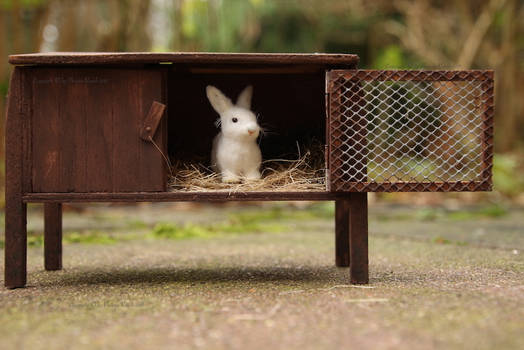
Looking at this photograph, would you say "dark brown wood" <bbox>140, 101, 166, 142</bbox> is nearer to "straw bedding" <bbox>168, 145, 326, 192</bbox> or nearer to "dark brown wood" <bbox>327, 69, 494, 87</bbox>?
"straw bedding" <bbox>168, 145, 326, 192</bbox>

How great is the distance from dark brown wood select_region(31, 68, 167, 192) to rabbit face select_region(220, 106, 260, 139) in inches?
21.6

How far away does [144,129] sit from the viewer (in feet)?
9.71

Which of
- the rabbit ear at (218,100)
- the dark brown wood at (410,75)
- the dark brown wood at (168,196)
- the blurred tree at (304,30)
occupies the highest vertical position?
the blurred tree at (304,30)

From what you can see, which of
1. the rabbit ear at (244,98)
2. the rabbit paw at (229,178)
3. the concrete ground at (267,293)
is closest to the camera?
the concrete ground at (267,293)

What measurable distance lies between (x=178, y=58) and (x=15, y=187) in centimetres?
99

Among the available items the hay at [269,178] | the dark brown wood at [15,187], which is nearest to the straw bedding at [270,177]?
the hay at [269,178]

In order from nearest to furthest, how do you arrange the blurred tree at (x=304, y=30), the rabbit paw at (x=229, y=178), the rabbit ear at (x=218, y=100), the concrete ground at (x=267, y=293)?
the concrete ground at (x=267, y=293) < the rabbit paw at (x=229, y=178) < the rabbit ear at (x=218, y=100) < the blurred tree at (x=304, y=30)

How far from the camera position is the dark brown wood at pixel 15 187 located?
2.91 meters

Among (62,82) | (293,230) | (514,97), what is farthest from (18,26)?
(514,97)

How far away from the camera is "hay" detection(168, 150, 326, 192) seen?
122 inches

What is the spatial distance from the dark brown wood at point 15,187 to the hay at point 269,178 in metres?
0.72

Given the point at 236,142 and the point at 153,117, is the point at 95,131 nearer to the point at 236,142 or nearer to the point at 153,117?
the point at 153,117

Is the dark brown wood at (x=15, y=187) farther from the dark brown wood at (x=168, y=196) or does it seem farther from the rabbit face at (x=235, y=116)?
the rabbit face at (x=235, y=116)

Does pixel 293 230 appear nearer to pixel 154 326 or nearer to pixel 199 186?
pixel 199 186
